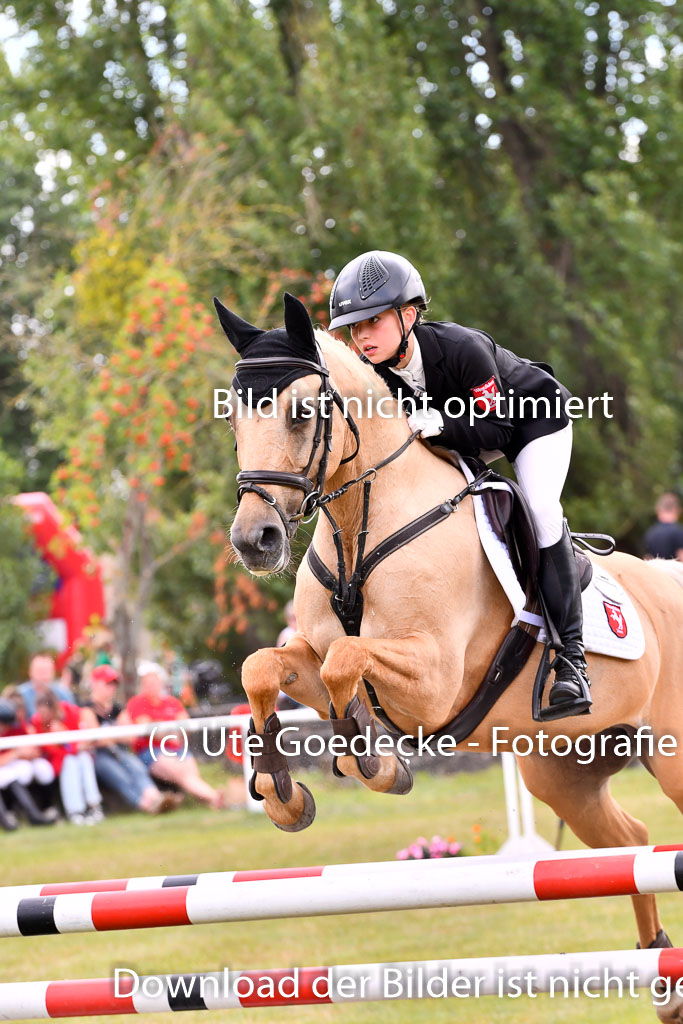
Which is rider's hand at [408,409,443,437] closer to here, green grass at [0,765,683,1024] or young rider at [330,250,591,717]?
young rider at [330,250,591,717]

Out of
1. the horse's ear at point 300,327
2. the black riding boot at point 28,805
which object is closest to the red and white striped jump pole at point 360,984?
the horse's ear at point 300,327

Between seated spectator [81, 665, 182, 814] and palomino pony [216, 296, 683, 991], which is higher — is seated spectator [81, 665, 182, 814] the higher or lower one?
the lower one

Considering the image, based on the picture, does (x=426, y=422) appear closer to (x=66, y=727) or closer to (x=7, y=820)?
(x=66, y=727)

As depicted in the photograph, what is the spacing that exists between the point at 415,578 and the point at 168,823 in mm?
6863

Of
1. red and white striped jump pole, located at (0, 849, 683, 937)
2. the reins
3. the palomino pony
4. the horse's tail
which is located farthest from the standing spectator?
red and white striped jump pole, located at (0, 849, 683, 937)

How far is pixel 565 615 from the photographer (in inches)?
143

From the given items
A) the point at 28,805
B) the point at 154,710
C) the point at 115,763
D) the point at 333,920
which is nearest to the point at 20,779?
the point at 28,805

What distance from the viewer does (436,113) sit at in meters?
13.8

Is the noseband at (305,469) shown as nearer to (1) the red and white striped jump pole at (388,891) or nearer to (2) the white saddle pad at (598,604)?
(2) the white saddle pad at (598,604)

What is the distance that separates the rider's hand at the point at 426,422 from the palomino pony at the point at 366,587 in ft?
0.13

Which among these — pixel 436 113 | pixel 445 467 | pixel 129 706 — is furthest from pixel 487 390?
pixel 436 113

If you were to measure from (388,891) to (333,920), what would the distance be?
439 centimetres

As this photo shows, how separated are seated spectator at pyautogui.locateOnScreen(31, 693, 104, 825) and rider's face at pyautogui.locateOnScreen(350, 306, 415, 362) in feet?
21.8

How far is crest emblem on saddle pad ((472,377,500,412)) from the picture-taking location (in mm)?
3506
